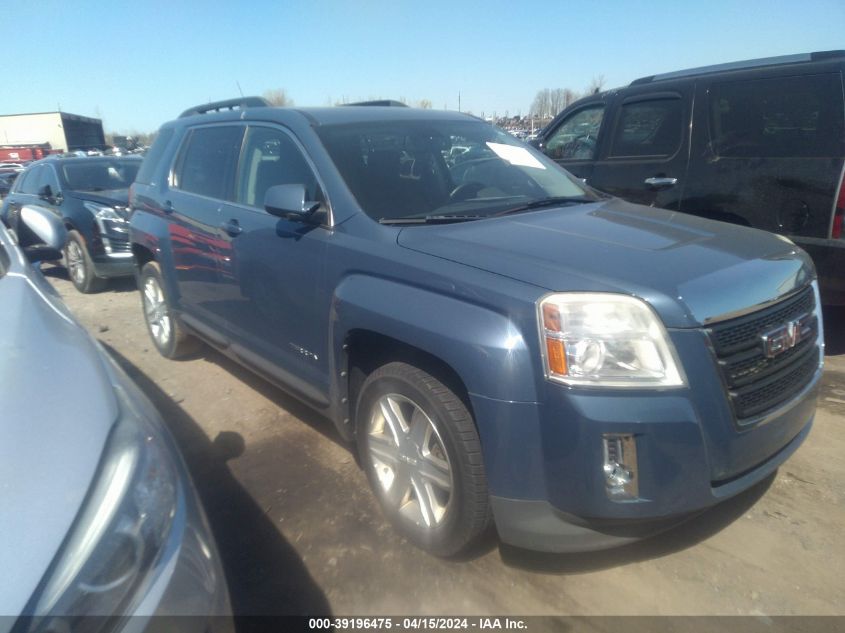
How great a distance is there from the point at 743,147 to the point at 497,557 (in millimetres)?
3690

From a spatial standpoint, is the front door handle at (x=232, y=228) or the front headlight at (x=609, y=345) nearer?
the front headlight at (x=609, y=345)

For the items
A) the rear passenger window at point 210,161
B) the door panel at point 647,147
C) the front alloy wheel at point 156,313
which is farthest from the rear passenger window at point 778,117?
the front alloy wheel at point 156,313

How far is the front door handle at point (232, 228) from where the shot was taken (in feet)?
11.3

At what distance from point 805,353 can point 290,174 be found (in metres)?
2.54

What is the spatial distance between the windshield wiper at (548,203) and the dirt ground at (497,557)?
1.55 m

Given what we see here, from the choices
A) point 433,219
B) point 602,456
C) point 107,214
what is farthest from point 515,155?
point 107,214

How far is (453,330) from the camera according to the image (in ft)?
7.01

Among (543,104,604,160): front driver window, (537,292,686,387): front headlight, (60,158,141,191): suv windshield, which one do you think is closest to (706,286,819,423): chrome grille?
(537,292,686,387): front headlight

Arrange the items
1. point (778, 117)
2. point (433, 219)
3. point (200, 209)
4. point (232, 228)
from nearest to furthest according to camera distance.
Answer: point (433, 219) < point (232, 228) < point (200, 209) < point (778, 117)

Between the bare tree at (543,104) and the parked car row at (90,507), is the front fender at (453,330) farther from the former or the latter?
the bare tree at (543,104)

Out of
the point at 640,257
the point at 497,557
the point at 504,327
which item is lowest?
the point at 497,557

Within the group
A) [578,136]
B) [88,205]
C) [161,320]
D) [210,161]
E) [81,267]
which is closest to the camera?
[210,161]

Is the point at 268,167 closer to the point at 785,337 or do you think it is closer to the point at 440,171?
the point at 440,171

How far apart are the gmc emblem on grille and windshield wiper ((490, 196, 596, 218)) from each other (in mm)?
1229
